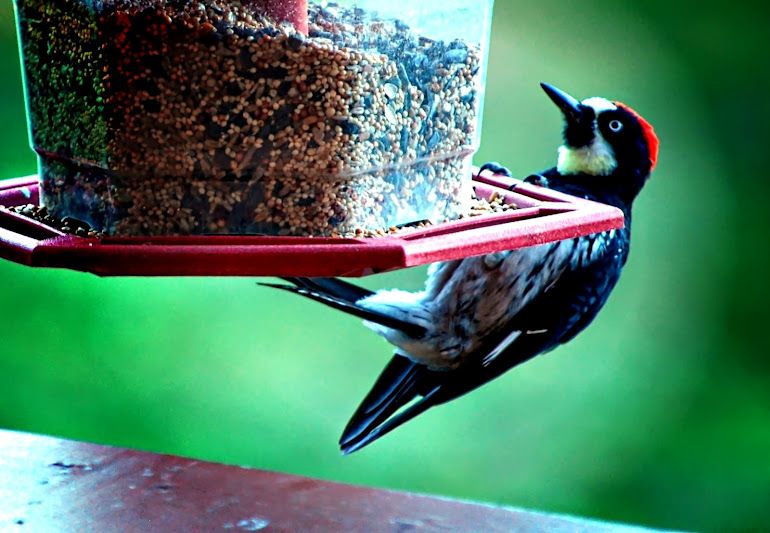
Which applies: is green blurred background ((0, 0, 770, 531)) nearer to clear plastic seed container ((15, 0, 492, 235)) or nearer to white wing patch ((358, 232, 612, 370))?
white wing patch ((358, 232, 612, 370))

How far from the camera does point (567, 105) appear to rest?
3.15 m

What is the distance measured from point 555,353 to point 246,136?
10.7ft

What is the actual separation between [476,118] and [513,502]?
3.02m

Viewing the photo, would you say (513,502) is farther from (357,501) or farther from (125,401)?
(357,501)

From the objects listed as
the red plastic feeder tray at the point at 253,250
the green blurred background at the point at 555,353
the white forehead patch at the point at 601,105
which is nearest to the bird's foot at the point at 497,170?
the red plastic feeder tray at the point at 253,250

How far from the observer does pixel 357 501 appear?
6.10ft

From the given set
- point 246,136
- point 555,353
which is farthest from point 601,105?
point 246,136

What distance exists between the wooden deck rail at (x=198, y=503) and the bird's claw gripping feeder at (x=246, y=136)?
0.49m

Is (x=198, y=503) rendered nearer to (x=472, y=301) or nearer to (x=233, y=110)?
(x=233, y=110)

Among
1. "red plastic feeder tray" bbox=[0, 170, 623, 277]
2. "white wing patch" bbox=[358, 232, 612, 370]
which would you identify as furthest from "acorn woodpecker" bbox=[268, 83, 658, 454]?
"red plastic feeder tray" bbox=[0, 170, 623, 277]

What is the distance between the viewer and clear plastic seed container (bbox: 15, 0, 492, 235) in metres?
1.51

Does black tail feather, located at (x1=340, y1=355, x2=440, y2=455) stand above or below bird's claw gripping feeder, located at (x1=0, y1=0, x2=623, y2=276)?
below

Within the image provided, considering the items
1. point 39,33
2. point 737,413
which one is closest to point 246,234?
point 39,33

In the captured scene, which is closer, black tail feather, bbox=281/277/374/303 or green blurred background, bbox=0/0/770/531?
black tail feather, bbox=281/277/374/303
